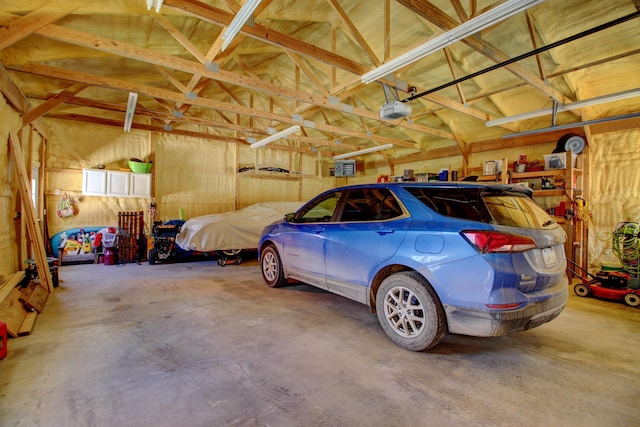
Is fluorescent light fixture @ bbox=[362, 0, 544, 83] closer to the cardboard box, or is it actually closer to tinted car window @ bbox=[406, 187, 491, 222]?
tinted car window @ bbox=[406, 187, 491, 222]

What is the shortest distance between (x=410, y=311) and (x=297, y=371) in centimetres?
103

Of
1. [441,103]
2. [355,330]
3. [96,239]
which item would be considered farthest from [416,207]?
[96,239]

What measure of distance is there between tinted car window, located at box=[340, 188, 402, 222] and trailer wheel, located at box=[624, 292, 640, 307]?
12.2ft

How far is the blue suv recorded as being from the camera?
6.63 feet

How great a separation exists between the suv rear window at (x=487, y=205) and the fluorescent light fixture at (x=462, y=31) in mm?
1556

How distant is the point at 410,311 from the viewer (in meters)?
2.41

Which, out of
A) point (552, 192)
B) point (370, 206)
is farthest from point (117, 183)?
point (552, 192)

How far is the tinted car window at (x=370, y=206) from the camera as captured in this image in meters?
2.69

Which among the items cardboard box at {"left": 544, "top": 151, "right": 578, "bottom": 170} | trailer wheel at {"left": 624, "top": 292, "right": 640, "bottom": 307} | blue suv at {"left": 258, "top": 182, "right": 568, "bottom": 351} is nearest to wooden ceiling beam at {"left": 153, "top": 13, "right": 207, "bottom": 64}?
blue suv at {"left": 258, "top": 182, "right": 568, "bottom": 351}

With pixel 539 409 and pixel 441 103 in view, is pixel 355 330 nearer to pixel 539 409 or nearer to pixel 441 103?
pixel 539 409

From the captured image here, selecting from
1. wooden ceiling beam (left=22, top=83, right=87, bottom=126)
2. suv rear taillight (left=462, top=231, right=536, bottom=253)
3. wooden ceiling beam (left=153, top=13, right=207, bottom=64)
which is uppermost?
wooden ceiling beam (left=153, top=13, right=207, bottom=64)

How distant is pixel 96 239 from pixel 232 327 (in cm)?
556

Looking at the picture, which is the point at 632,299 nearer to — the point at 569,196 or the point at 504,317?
the point at 569,196

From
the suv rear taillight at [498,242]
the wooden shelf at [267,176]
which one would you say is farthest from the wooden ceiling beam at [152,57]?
the wooden shelf at [267,176]
